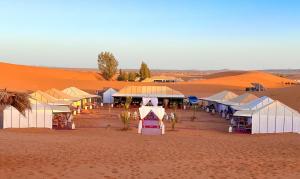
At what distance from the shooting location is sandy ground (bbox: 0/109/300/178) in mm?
13742

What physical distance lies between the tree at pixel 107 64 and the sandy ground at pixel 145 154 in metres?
61.4

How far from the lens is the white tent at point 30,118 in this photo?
84.1ft

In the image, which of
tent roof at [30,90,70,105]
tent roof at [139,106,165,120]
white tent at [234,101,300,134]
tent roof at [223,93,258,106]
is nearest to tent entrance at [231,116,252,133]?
white tent at [234,101,300,134]

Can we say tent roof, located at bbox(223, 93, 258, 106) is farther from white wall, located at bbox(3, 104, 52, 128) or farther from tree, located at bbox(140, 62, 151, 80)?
tree, located at bbox(140, 62, 151, 80)

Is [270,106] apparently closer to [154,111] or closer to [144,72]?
[154,111]

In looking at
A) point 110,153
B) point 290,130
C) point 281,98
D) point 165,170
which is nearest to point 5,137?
point 110,153

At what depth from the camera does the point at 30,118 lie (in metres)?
26.2

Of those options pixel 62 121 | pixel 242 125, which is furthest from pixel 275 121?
pixel 62 121

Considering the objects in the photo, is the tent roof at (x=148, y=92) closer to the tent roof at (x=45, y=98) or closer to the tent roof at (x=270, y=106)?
the tent roof at (x=45, y=98)

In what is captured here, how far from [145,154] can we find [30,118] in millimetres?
11335

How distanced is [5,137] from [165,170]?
1022cm

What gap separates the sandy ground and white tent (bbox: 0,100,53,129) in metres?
1.11

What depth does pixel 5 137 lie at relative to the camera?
21.2 meters

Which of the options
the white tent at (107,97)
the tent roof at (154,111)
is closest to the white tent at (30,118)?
the tent roof at (154,111)
